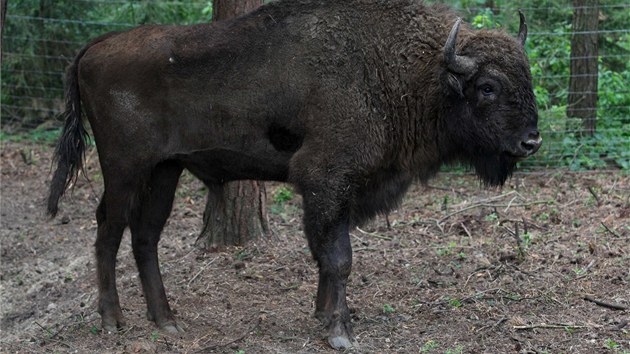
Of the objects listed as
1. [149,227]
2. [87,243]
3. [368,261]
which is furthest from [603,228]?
[87,243]

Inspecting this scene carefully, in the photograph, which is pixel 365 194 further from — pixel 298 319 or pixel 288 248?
pixel 288 248

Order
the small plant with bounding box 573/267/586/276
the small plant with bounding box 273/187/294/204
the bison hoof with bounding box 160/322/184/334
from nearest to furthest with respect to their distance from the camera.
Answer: the bison hoof with bounding box 160/322/184/334 → the small plant with bounding box 573/267/586/276 → the small plant with bounding box 273/187/294/204

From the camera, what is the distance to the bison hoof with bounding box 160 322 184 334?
672 cm

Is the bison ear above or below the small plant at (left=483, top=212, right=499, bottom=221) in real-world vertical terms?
above

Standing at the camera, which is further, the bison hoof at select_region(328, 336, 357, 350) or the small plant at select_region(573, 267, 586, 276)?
the small plant at select_region(573, 267, 586, 276)

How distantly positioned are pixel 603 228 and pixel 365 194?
3055mm

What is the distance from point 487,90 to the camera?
645 centimetres

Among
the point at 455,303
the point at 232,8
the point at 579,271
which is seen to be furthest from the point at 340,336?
the point at 232,8

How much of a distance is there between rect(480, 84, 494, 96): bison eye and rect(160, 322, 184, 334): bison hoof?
2.97 metres

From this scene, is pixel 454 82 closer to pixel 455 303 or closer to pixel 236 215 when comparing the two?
pixel 455 303

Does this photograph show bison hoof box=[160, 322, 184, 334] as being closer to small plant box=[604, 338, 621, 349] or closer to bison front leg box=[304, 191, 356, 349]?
bison front leg box=[304, 191, 356, 349]

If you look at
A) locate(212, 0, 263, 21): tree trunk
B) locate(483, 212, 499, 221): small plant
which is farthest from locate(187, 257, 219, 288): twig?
locate(483, 212, 499, 221): small plant

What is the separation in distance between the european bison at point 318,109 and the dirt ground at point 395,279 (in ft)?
1.34

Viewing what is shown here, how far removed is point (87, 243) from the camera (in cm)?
953
